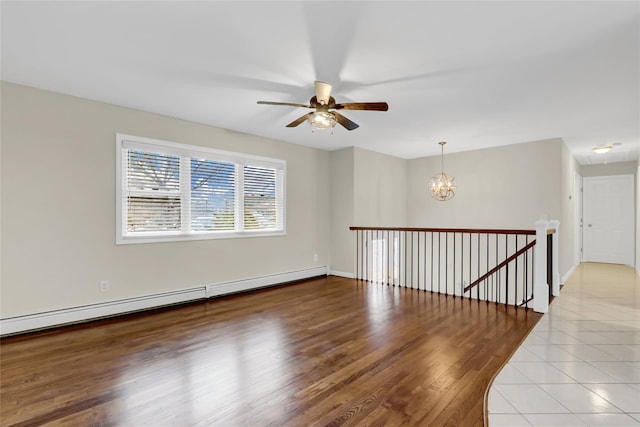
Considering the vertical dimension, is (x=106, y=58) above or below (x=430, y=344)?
above

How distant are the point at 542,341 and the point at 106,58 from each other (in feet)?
15.8

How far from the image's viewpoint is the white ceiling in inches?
80.8

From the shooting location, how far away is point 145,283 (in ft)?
13.0

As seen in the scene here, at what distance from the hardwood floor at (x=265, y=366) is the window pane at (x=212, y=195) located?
129 centimetres

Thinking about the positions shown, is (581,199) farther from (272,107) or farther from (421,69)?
(272,107)

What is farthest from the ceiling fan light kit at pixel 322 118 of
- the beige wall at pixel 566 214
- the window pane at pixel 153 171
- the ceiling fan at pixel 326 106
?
the beige wall at pixel 566 214

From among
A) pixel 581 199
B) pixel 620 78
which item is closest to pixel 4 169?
pixel 620 78

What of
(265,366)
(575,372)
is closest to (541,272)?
(575,372)

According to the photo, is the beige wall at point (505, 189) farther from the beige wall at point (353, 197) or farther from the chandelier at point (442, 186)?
the beige wall at point (353, 197)

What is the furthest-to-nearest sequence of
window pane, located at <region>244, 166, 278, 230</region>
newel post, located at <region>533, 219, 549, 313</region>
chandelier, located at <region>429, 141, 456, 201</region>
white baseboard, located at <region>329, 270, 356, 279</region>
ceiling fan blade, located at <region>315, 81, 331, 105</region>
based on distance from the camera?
chandelier, located at <region>429, 141, 456, 201</region>
white baseboard, located at <region>329, 270, 356, 279</region>
window pane, located at <region>244, 166, 278, 230</region>
newel post, located at <region>533, 219, 549, 313</region>
ceiling fan blade, located at <region>315, 81, 331, 105</region>

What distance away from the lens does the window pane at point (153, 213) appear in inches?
153

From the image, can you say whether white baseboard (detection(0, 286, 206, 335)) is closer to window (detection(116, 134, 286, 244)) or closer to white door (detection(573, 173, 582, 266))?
window (detection(116, 134, 286, 244))

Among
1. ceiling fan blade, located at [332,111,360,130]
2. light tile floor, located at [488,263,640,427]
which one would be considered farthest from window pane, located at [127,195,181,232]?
light tile floor, located at [488,263,640,427]

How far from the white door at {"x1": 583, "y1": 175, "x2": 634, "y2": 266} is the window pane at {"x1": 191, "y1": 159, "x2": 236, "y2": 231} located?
8570 millimetres
